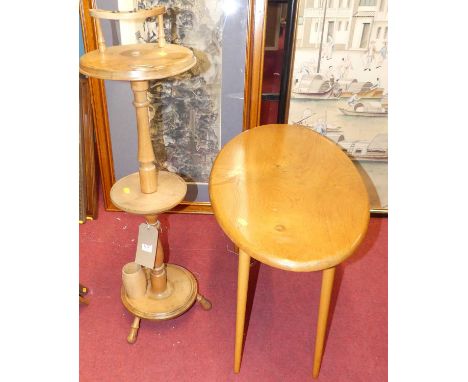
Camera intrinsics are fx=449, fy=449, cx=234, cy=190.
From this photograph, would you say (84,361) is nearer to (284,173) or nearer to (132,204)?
(132,204)

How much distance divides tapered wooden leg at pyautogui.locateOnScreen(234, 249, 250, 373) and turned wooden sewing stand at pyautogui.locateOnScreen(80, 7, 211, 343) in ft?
1.08

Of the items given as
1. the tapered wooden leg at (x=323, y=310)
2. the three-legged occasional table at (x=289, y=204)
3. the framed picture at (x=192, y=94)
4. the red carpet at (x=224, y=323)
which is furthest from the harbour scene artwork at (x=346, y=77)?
the tapered wooden leg at (x=323, y=310)

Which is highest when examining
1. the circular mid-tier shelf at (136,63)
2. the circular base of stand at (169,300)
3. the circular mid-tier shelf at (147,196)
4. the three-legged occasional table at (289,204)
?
the circular mid-tier shelf at (136,63)

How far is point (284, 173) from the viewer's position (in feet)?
4.97

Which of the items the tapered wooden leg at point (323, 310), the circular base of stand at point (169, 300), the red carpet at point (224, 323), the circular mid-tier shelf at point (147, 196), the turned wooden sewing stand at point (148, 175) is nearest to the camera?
the turned wooden sewing stand at point (148, 175)

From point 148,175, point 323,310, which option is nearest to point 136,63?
point 148,175

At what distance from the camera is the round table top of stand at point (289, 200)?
3.88 feet

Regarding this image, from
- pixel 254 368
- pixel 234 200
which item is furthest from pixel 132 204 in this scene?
pixel 254 368

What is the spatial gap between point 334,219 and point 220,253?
103 centimetres

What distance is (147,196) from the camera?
160cm

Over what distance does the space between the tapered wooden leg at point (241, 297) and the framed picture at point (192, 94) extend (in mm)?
953

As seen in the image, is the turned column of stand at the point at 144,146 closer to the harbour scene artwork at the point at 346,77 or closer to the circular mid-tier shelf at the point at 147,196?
the circular mid-tier shelf at the point at 147,196

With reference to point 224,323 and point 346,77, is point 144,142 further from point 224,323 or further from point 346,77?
point 346,77

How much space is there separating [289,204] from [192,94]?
0.99m
